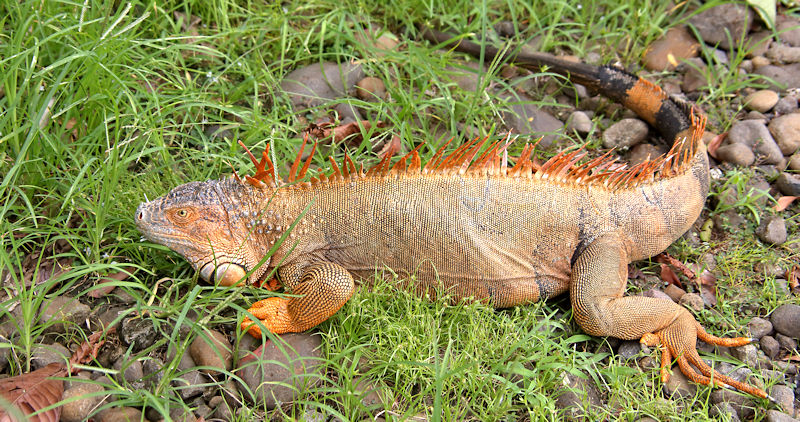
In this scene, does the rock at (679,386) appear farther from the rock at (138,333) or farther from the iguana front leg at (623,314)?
the rock at (138,333)

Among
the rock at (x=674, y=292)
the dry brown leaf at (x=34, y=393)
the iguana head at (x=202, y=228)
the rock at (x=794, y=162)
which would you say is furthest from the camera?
the rock at (x=794, y=162)

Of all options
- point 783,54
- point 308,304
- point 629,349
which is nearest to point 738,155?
point 783,54

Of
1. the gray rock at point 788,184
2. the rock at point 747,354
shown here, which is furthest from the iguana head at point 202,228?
the gray rock at point 788,184

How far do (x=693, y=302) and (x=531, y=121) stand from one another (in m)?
1.95

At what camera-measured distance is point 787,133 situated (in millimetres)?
5297

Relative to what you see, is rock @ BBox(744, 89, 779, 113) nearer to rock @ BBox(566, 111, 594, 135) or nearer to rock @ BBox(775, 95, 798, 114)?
rock @ BBox(775, 95, 798, 114)

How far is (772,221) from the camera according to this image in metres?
4.80

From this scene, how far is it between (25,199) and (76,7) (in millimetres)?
1624

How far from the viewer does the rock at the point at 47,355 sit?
3564 mm

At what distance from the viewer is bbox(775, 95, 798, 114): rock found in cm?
563

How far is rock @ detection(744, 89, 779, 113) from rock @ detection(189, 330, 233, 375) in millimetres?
4765

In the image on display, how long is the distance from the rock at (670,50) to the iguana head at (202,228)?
4230mm

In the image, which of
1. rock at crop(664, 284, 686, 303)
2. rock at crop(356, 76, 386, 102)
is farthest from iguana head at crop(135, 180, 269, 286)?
rock at crop(664, 284, 686, 303)

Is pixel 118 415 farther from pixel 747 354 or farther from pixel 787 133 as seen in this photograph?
pixel 787 133
